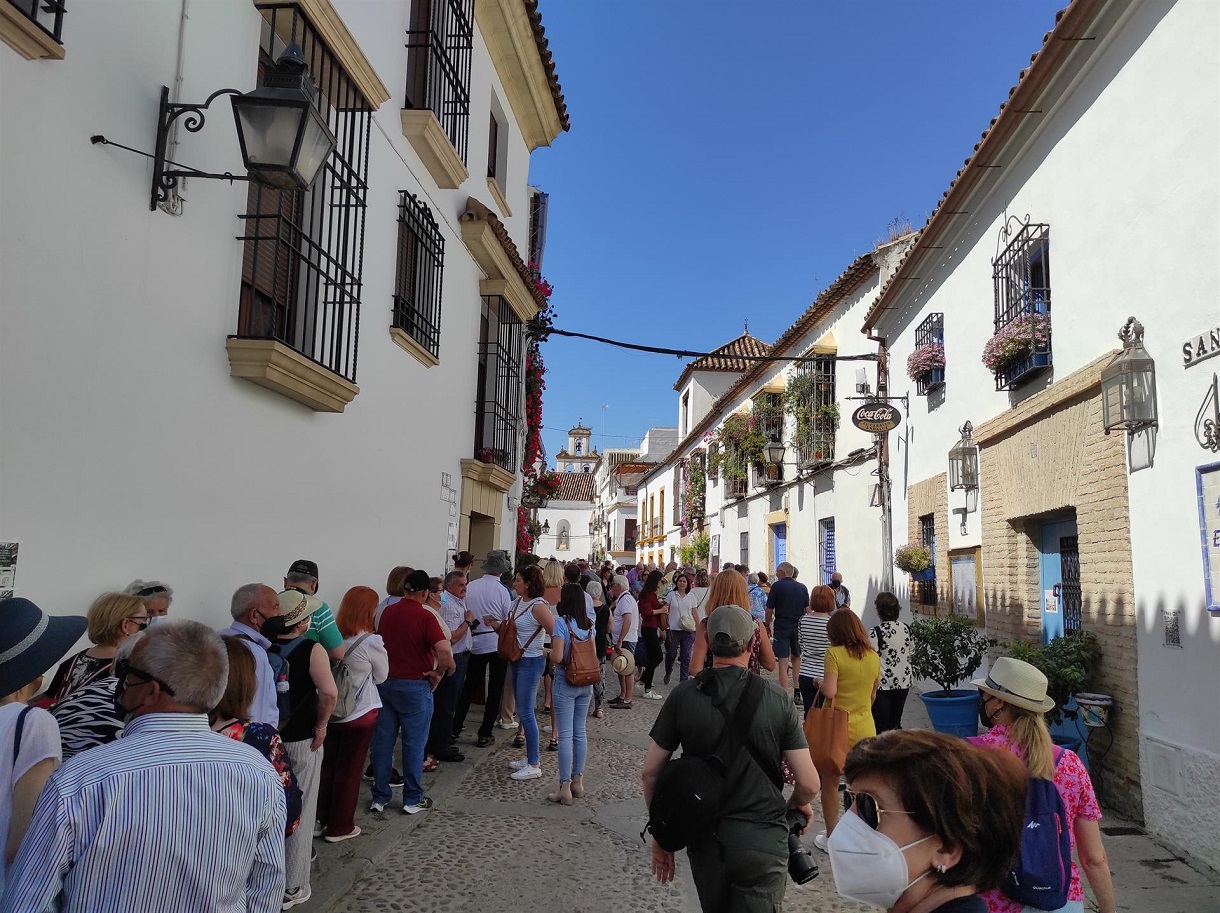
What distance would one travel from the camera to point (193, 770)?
6.68ft

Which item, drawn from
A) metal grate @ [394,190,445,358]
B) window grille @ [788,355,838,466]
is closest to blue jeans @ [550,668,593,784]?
metal grate @ [394,190,445,358]

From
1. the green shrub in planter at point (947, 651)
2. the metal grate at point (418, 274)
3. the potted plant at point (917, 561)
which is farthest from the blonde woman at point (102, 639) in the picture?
the potted plant at point (917, 561)

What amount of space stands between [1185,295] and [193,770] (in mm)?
5851

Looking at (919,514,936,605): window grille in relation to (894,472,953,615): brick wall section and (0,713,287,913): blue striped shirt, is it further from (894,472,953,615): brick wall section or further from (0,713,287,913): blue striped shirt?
(0,713,287,913): blue striped shirt

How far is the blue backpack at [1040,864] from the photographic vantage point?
2.34 meters

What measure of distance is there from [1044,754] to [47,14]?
461 centimetres

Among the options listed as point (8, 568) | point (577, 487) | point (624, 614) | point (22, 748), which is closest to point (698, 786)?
point (22, 748)

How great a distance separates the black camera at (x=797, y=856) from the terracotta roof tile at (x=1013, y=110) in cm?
607

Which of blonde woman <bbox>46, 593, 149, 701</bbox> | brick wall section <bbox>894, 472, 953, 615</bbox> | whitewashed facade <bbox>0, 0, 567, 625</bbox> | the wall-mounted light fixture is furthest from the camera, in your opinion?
brick wall section <bbox>894, 472, 953, 615</bbox>

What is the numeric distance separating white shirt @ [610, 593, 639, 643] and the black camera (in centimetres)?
610

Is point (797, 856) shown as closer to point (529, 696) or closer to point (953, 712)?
point (529, 696)

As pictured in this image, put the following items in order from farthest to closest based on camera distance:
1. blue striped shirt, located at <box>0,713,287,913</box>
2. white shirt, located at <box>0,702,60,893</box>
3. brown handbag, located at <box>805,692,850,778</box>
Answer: brown handbag, located at <box>805,692,850,778</box> < white shirt, located at <box>0,702,60,893</box> < blue striped shirt, located at <box>0,713,287,913</box>

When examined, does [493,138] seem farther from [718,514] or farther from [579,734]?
[718,514]

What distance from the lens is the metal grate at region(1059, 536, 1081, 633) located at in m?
7.14
